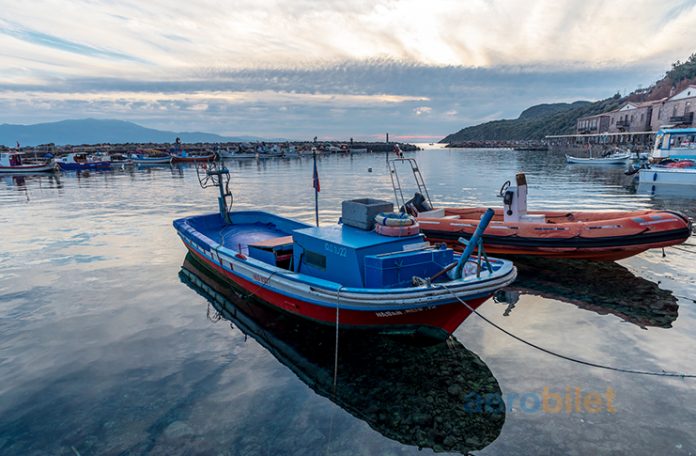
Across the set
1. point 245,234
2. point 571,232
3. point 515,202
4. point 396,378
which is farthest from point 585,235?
point 245,234

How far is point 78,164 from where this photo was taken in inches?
2324

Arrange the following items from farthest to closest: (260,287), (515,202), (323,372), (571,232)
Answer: (515,202) → (571,232) → (260,287) → (323,372)

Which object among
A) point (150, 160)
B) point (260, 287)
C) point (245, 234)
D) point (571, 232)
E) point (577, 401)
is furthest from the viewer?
point (150, 160)

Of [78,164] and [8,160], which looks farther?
[78,164]

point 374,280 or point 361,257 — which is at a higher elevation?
point 361,257

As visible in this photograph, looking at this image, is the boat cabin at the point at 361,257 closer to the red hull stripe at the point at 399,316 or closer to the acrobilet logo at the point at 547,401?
the red hull stripe at the point at 399,316

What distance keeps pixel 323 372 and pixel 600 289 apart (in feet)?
28.7

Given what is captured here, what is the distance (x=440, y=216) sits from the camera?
15.9m

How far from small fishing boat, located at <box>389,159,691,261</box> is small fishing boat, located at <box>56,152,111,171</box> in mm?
62983

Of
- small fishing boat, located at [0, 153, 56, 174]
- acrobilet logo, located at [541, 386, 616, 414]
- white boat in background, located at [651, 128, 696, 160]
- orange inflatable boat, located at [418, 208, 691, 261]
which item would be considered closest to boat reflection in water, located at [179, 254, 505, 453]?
acrobilet logo, located at [541, 386, 616, 414]

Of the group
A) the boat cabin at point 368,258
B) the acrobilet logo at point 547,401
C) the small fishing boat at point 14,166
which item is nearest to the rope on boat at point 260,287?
the boat cabin at point 368,258

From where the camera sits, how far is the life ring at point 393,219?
Result: 821 centimetres

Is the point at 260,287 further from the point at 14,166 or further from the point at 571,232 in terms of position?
the point at 14,166

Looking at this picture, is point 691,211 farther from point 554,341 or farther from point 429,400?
point 429,400
